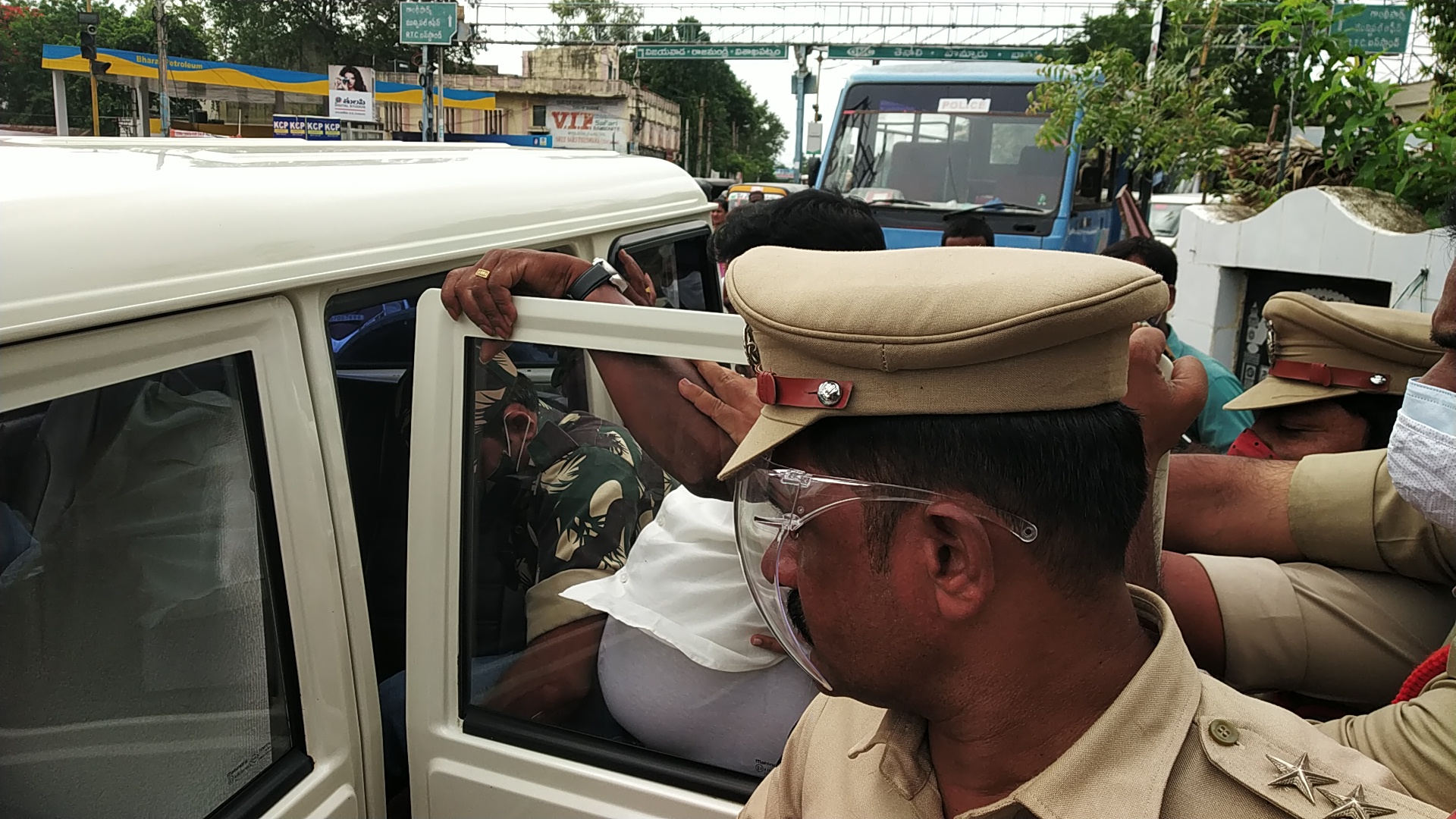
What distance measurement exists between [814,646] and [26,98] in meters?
46.4

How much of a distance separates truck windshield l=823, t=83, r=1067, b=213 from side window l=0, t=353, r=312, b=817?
29.2 ft

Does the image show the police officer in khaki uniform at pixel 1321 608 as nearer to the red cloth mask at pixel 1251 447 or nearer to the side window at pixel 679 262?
the red cloth mask at pixel 1251 447

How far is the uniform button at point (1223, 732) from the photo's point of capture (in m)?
1.02

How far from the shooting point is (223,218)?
1.48 meters

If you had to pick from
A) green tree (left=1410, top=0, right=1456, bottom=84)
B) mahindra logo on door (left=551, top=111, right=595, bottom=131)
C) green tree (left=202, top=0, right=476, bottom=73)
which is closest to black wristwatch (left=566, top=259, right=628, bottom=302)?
green tree (left=1410, top=0, right=1456, bottom=84)

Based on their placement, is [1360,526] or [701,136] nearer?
[1360,526]

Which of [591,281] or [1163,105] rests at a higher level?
[1163,105]

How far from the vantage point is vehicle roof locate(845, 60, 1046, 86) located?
9922 millimetres

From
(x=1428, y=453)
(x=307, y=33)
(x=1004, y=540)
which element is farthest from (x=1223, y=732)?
(x=307, y=33)

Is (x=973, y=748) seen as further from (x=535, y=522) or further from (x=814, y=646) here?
(x=535, y=522)

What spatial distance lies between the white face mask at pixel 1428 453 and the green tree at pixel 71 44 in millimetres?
36215

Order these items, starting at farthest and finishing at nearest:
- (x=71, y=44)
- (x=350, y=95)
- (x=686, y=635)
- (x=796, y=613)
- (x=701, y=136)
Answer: (x=701, y=136) → (x=71, y=44) → (x=350, y=95) → (x=686, y=635) → (x=796, y=613)

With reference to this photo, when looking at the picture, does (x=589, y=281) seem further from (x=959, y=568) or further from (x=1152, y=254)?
(x=1152, y=254)

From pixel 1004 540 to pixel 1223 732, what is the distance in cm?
29
